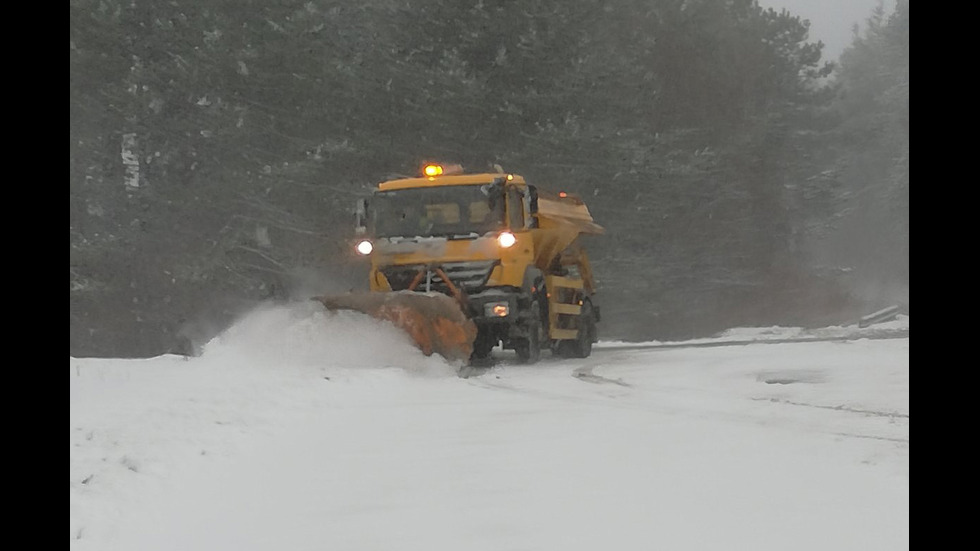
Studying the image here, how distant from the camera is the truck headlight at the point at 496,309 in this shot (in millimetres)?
13742

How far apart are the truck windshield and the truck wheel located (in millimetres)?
1231

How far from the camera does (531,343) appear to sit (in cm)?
1434

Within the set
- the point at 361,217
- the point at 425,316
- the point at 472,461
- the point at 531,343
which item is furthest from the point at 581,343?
the point at 472,461

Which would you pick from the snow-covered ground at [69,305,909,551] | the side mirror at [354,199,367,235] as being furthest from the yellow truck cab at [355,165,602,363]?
the snow-covered ground at [69,305,909,551]

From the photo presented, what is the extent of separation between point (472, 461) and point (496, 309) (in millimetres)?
7662

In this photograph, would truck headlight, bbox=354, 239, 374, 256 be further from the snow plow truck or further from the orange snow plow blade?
the orange snow plow blade

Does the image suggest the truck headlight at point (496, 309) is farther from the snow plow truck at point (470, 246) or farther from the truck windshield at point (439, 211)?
the truck windshield at point (439, 211)

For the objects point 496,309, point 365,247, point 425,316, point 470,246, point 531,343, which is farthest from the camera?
point 365,247

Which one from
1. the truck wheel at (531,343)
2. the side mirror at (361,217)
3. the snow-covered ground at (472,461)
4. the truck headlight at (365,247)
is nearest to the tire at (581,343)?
the truck wheel at (531,343)

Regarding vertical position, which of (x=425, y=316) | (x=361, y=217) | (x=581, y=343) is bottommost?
(x=581, y=343)

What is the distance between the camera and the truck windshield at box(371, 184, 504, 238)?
14.1m

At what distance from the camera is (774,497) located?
516 cm

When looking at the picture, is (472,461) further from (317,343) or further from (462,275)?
(462,275)

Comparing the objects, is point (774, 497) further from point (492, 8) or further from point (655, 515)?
point (492, 8)
